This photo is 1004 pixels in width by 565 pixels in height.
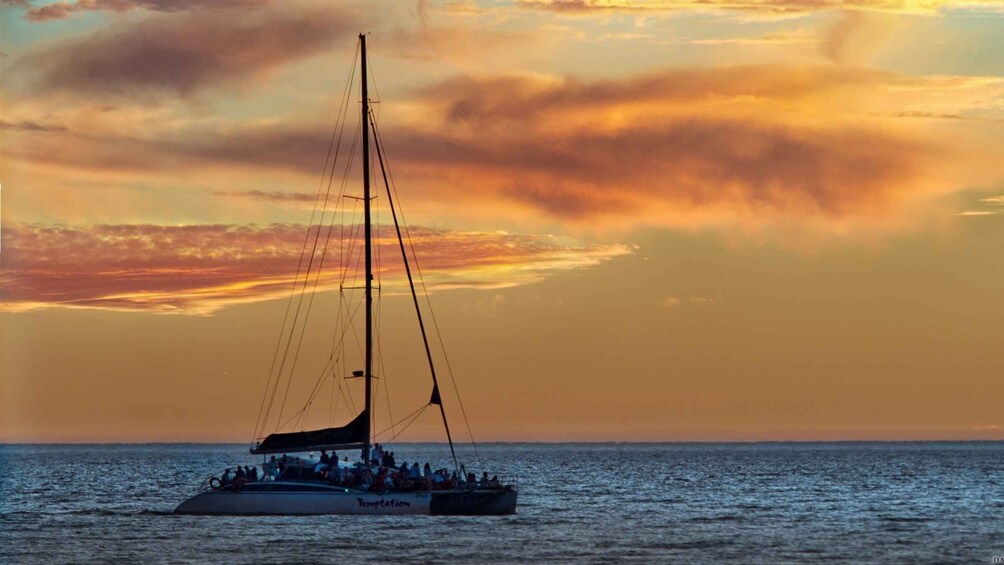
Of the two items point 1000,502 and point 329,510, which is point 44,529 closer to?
point 329,510

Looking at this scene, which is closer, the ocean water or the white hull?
the ocean water

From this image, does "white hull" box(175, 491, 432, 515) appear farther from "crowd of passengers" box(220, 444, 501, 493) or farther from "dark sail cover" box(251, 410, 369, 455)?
"dark sail cover" box(251, 410, 369, 455)

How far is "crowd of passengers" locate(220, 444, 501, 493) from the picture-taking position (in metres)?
69.5

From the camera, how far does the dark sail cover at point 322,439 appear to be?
2781 inches

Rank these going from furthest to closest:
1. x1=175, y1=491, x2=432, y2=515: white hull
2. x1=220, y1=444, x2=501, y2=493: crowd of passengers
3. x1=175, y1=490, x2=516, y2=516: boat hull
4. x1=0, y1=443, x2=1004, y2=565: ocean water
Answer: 1. x1=220, y1=444, x2=501, y2=493: crowd of passengers
2. x1=175, y1=490, x2=516, y2=516: boat hull
3. x1=175, y1=491, x2=432, y2=515: white hull
4. x1=0, y1=443, x2=1004, y2=565: ocean water

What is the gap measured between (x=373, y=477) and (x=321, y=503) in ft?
9.16

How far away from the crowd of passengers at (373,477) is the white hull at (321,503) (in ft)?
1.54

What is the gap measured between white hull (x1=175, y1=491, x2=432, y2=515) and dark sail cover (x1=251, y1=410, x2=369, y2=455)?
2.49 m

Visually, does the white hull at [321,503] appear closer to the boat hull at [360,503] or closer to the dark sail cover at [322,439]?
the boat hull at [360,503]

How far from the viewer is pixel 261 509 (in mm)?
70312

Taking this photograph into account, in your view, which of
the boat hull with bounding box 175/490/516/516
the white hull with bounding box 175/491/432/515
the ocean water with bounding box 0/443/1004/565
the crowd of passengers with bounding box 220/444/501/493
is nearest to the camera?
the ocean water with bounding box 0/443/1004/565

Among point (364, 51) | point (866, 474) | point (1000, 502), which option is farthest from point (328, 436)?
point (866, 474)

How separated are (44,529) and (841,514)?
44.2 m

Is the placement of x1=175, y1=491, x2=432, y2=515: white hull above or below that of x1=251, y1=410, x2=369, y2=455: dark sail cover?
below
